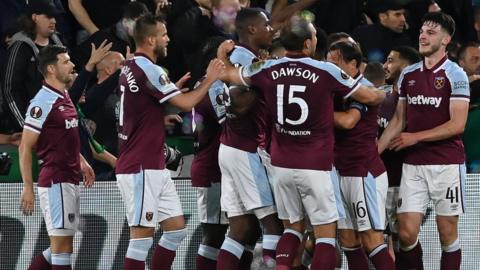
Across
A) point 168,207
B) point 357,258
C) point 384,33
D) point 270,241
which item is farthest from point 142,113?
point 384,33

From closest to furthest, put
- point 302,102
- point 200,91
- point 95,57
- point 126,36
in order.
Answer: point 302,102, point 200,91, point 95,57, point 126,36

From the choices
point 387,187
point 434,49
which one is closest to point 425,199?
point 387,187

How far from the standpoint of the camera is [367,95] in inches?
417

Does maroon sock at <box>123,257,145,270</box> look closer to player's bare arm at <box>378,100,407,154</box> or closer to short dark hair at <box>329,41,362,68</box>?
player's bare arm at <box>378,100,407,154</box>

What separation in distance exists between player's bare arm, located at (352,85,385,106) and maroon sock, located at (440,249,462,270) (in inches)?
63.0

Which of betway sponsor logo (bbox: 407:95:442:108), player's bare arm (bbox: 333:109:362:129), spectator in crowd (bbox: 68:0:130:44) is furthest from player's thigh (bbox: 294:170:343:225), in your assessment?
spectator in crowd (bbox: 68:0:130:44)

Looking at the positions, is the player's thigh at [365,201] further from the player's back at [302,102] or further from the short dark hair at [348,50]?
the short dark hair at [348,50]

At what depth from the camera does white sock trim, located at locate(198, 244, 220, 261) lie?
11.8m

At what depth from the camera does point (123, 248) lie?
12.8 m

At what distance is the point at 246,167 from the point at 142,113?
38.5 inches

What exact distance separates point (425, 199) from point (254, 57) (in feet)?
6.19

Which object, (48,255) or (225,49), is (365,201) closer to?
(225,49)

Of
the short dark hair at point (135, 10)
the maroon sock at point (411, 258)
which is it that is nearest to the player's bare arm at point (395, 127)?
the maroon sock at point (411, 258)

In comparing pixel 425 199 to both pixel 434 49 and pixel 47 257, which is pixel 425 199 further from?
pixel 47 257
